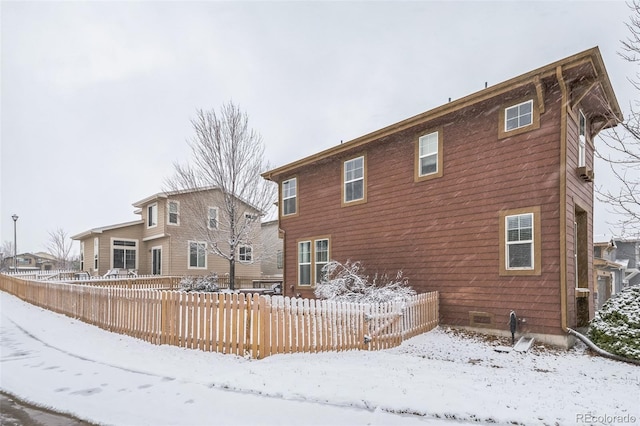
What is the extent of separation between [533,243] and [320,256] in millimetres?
7759

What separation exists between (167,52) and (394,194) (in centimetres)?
2774

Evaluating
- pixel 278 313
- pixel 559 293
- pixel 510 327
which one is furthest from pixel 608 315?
pixel 278 313

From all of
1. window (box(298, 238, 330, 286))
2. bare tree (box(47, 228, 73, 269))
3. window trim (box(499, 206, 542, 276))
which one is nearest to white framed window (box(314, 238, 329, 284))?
window (box(298, 238, 330, 286))

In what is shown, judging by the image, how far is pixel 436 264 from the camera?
10898mm

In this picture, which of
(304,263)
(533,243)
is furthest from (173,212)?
(533,243)

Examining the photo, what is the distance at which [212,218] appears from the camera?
2089 centimetres

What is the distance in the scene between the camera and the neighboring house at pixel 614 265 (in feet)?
63.8

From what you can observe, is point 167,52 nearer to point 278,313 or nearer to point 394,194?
point 394,194

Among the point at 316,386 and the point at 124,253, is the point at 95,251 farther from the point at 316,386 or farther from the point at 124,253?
the point at 316,386

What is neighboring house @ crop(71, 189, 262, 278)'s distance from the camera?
80.9 feet

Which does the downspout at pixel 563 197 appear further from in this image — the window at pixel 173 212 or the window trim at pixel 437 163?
the window at pixel 173 212

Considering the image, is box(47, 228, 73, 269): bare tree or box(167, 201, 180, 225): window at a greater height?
box(167, 201, 180, 225): window

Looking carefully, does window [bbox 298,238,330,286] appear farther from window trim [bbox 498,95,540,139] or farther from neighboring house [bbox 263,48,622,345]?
window trim [bbox 498,95,540,139]

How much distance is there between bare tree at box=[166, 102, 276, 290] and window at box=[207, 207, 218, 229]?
0.19ft
